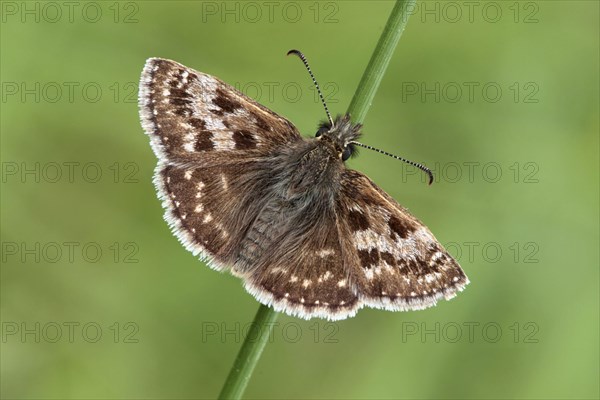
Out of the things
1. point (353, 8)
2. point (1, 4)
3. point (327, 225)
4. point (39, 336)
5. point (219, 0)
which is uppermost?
point (353, 8)

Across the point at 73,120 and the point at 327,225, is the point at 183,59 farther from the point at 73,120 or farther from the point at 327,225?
the point at 327,225

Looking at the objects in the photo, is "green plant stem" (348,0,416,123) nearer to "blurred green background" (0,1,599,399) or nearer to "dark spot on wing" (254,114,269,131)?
"dark spot on wing" (254,114,269,131)

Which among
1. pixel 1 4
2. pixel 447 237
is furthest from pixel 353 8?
pixel 1 4

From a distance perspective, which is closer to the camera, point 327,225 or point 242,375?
point 242,375

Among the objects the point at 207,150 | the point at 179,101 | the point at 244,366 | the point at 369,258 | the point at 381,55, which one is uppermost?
the point at 381,55

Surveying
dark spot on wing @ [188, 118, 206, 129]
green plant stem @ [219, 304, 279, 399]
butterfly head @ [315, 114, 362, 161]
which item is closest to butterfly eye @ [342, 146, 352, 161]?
butterfly head @ [315, 114, 362, 161]

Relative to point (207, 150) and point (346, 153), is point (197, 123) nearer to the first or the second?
point (207, 150)

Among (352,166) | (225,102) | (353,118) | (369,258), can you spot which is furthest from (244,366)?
(352,166)
